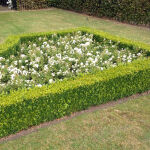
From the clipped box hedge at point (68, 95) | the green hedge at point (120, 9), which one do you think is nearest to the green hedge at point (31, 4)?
the green hedge at point (120, 9)

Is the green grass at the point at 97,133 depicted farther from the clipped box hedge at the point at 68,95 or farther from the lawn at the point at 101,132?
the clipped box hedge at the point at 68,95

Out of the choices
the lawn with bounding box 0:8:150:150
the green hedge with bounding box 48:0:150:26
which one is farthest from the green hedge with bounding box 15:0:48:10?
the lawn with bounding box 0:8:150:150

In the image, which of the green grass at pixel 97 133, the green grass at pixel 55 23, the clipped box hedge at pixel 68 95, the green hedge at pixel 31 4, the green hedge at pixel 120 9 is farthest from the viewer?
the green hedge at pixel 31 4

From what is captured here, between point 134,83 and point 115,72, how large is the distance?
0.74 m

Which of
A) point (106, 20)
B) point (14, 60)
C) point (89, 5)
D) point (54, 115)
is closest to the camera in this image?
point (54, 115)

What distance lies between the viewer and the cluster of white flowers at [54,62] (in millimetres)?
6863

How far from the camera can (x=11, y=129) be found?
5.20 meters

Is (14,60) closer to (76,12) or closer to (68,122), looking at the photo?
(68,122)

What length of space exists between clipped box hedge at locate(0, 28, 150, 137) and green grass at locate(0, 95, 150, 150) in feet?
1.00

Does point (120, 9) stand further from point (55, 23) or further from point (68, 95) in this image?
point (68, 95)

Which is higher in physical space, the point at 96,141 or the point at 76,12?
the point at 76,12

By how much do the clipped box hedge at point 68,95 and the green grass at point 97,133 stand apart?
1.00 ft

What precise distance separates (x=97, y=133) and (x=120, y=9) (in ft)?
43.6

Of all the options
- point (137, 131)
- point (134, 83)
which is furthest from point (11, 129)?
point (134, 83)
